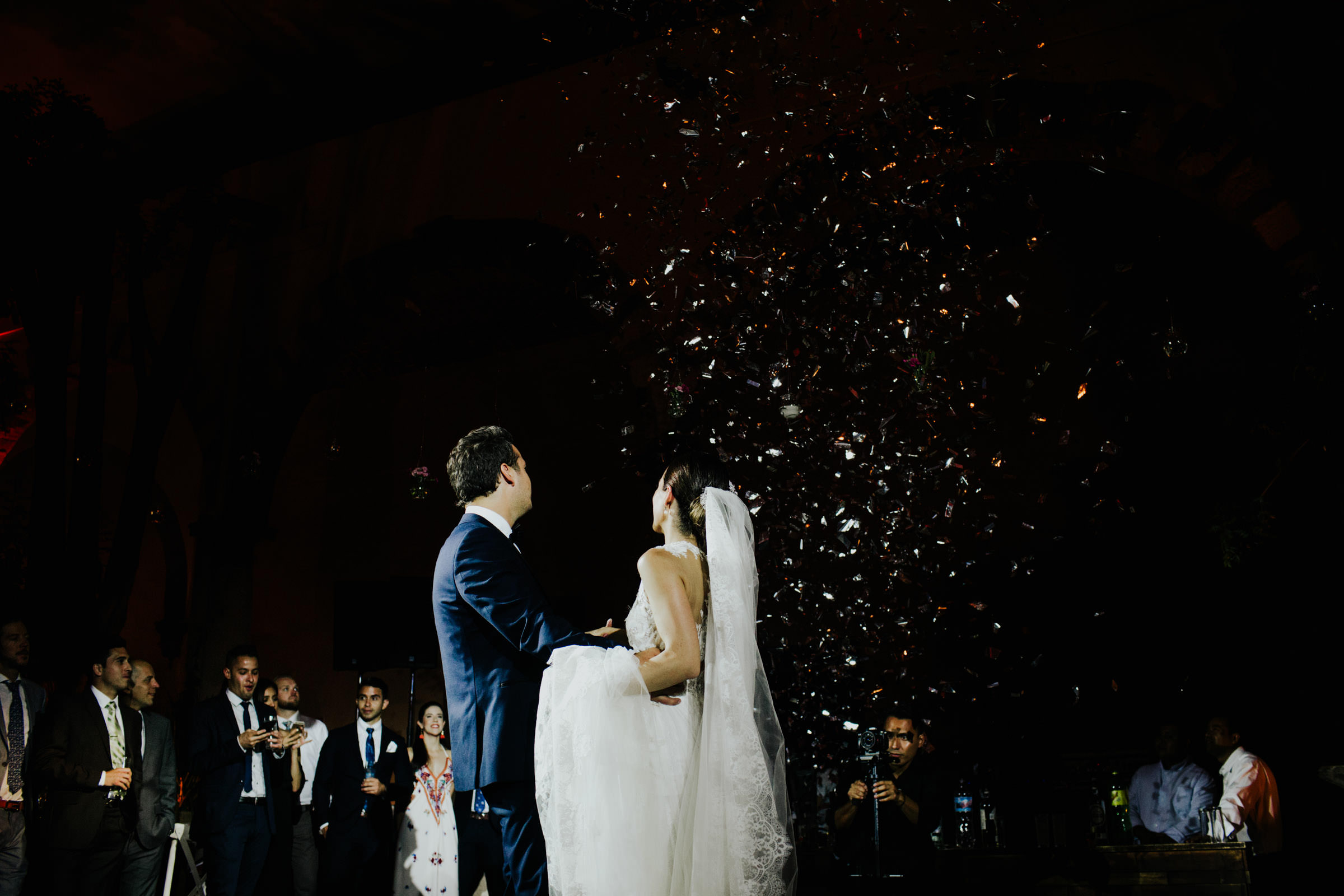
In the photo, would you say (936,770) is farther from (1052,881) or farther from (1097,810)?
(1097,810)

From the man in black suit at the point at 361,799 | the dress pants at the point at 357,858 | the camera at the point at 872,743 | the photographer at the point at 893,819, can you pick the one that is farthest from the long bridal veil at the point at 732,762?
the dress pants at the point at 357,858

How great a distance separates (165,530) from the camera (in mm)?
11805

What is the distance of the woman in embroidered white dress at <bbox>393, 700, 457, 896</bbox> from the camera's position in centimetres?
624

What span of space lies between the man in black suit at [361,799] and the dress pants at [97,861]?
1.23 metres

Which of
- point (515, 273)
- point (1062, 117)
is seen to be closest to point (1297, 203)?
point (1062, 117)

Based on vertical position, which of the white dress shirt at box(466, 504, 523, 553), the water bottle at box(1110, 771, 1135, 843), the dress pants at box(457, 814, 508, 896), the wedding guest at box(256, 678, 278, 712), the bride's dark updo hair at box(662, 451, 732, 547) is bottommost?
the water bottle at box(1110, 771, 1135, 843)

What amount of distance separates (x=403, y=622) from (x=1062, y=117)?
525 centimetres

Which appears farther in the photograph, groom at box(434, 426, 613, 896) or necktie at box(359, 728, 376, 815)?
necktie at box(359, 728, 376, 815)

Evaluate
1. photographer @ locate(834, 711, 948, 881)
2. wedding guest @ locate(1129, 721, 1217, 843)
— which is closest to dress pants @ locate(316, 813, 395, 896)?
photographer @ locate(834, 711, 948, 881)

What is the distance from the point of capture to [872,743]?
4.88 m

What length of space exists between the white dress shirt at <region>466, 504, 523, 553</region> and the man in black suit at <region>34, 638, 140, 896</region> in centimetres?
322

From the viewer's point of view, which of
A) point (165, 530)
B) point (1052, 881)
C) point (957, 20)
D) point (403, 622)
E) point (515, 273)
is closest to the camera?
point (1052, 881)

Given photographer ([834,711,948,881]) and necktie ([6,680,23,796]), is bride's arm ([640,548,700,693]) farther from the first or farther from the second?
necktie ([6,680,23,796])

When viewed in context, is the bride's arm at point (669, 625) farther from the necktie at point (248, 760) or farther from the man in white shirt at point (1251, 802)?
the man in white shirt at point (1251, 802)
